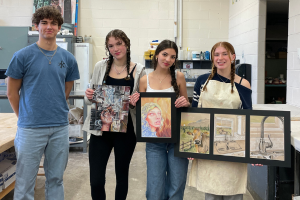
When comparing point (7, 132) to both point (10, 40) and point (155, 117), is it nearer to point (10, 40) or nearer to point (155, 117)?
point (155, 117)

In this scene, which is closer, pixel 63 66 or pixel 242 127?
pixel 242 127

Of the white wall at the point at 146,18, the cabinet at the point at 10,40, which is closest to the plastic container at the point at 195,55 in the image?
the white wall at the point at 146,18

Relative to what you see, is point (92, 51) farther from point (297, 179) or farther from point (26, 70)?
point (297, 179)

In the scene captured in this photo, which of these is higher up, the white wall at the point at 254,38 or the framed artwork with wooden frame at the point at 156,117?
the white wall at the point at 254,38

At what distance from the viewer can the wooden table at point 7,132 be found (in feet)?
6.28

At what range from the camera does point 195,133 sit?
162 centimetres

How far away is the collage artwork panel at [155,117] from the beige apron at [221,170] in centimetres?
26

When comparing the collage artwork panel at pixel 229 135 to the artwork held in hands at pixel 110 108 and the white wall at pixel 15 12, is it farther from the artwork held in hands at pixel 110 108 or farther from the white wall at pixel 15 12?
the white wall at pixel 15 12

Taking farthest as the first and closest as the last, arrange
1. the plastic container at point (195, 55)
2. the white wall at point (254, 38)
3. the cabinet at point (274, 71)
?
1. the cabinet at point (274, 71)
2. the plastic container at point (195, 55)
3. the white wall at point (254, 38)

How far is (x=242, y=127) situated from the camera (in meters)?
1.53

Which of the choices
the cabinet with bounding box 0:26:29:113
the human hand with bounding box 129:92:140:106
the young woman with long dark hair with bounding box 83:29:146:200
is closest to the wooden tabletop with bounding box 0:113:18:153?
the young woman with long dark hair with bounding box 83:29:146:200

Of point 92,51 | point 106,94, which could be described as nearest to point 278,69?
point 92,51

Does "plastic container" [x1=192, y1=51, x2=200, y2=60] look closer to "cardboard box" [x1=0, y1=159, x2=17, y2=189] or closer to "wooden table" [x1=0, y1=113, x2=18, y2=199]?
"wooden table" [x1=0, y1=113, x2=18, y2=199]

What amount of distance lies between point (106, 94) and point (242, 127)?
86 centimetres
